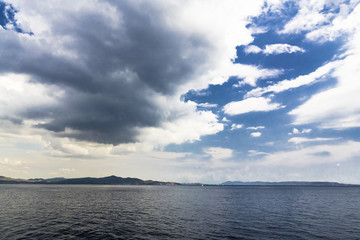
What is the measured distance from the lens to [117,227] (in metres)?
45.2

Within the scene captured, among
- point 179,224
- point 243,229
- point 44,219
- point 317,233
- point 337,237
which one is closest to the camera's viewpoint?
point 337,237

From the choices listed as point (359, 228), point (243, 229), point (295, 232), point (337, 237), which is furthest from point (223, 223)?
point (359, 228)

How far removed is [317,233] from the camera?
41344mm

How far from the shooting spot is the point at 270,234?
40281 millimetres

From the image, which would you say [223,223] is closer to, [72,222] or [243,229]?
[243,229]

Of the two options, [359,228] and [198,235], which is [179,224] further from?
[359,228]

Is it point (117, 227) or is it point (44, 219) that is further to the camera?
point (44, 219)

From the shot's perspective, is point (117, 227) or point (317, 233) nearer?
point (317, 233)

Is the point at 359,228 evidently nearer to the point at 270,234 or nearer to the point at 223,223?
the point at 270,234

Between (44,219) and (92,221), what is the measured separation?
1315 centimetres

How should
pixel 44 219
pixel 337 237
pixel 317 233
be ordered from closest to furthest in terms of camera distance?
pixel 337 237
pixel 317 233
pixel 44 219

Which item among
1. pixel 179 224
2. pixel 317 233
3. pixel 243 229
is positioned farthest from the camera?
pixel 179 224

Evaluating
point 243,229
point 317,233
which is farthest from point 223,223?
point 317,233

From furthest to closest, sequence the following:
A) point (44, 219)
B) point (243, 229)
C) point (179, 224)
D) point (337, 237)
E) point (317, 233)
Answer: point (44, 219)
point (179, 224)
point (243, 229)
point (317, 233)
point (337, 237)
